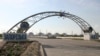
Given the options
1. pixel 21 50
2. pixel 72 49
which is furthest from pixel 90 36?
pixel 21 50

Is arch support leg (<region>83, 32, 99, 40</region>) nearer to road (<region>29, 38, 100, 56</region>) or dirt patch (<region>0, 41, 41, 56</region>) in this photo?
road (<region>29, 38, 100, 56</region>)

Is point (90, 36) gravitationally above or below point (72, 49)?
above

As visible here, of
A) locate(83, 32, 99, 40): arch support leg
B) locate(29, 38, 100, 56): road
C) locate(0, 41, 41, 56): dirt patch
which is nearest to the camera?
locate(0, 41, 41, 56): dirt patch

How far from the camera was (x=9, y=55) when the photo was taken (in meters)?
21.2

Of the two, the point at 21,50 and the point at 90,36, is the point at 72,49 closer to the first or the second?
the point at 21,50

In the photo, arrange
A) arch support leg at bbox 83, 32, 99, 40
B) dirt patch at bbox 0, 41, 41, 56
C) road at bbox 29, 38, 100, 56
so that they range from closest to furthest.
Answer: dirt patch at bbox 0, 41, 41, 56 < road at bbox 29, 38, 100, 56 < arch support leg at bbox 83, 32, 99, 40

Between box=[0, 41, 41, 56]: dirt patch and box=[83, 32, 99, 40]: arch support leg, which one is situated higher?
box=[83, 32, 99, 40]: arch support leg

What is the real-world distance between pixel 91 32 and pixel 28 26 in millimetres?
19401

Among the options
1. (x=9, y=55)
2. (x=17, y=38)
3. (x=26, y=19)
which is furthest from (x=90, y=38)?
(x=9, y=55)

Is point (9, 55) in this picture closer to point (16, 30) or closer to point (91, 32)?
point (16, 30)

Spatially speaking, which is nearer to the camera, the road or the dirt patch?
the dirt patch

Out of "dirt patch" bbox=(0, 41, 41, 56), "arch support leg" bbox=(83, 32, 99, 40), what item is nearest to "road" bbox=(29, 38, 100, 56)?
"dirt patch" bbox=(0, 41, 41, 56)

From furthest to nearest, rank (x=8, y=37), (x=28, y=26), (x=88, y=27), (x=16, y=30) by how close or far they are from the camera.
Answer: (x=88, y=27) → (x=16, y=30) → (x=28, y=26) → (x=8, y=37)

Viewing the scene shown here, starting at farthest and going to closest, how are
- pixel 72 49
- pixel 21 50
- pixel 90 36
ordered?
1. pixel 90 36
2. pixel 72 49
3. pixel 21 50
